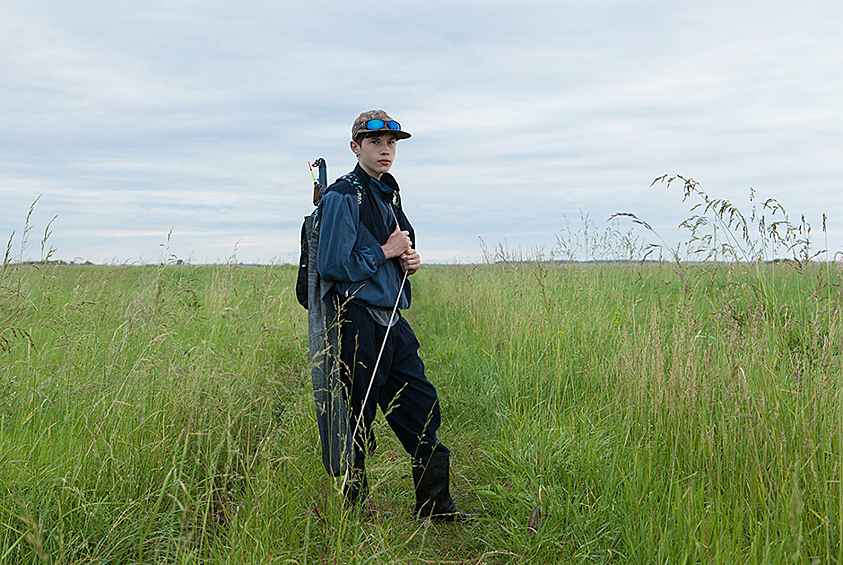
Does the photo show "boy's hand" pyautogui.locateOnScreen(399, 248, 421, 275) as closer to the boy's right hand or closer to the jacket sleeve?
the boy's right hand

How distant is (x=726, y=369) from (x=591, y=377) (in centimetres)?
121

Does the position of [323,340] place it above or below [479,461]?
above

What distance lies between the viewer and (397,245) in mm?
2928

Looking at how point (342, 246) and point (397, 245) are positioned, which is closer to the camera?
point (342, 246)

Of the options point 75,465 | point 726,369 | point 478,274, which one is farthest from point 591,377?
point 478,274

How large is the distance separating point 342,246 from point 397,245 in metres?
0.34

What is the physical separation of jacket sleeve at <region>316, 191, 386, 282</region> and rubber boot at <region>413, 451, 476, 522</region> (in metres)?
1.07

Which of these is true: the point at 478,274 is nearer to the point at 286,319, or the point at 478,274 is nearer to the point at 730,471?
the point at 286,319

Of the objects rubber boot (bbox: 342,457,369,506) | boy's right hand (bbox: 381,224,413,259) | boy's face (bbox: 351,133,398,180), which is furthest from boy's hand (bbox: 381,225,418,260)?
rubber boot (bbox: 342,457,369,506)

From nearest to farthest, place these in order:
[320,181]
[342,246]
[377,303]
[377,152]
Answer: [342,246] < [377,303] < [377,152] < [320,181]

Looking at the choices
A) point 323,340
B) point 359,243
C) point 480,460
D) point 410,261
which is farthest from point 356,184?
point 480,460

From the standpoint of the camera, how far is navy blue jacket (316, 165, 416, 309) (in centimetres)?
273

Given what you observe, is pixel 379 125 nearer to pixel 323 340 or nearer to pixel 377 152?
pixel 377 152

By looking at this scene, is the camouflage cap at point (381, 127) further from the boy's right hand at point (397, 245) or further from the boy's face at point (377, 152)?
the boy's right hand at point (397, 245)
